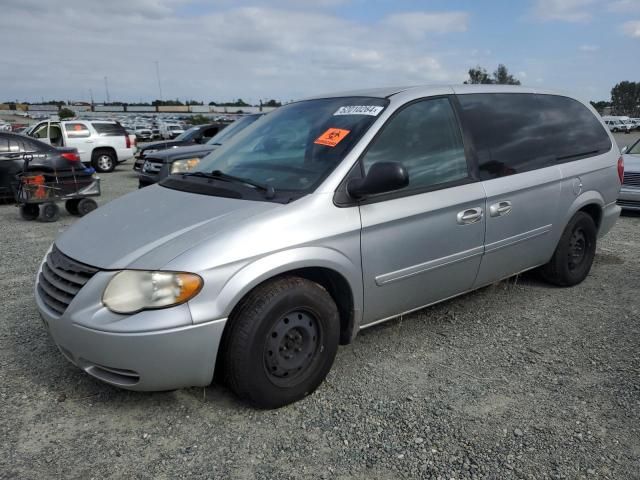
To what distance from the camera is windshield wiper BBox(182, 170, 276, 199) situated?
9.98 ft

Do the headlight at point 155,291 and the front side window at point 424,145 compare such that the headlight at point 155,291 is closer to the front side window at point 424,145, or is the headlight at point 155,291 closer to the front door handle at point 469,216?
the front side window at point 424,145

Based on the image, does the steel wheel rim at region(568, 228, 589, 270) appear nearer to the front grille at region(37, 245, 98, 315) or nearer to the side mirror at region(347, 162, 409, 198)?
the side mirror at region(347, 162, 409, 198)

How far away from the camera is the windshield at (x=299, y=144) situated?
3.18m

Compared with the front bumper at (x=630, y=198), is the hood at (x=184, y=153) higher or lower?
higher

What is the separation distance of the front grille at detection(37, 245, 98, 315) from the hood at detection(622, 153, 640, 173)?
342 inches

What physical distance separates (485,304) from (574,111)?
1899mm

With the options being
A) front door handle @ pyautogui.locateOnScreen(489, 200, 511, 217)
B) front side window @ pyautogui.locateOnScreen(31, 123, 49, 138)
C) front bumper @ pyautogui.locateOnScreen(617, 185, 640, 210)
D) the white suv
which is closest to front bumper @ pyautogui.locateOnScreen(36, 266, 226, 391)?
front door handle @ pyautogui.locateOnScreen(489, 200, 511, 217)

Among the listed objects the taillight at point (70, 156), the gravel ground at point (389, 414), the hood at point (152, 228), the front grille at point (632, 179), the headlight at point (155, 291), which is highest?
the taillight at point (70, 156)

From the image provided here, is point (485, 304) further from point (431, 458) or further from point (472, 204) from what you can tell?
point (431, 458)

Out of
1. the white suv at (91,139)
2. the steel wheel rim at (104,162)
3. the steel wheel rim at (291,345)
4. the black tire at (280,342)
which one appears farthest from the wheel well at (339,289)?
the steel wheel rim at (104,162)

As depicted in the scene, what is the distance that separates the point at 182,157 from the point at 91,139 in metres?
9.33

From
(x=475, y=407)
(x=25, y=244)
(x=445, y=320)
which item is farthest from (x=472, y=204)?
(x=25, y=244)

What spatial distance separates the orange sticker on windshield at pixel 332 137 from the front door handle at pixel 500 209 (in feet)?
3.98

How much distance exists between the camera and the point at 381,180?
9.66ft
